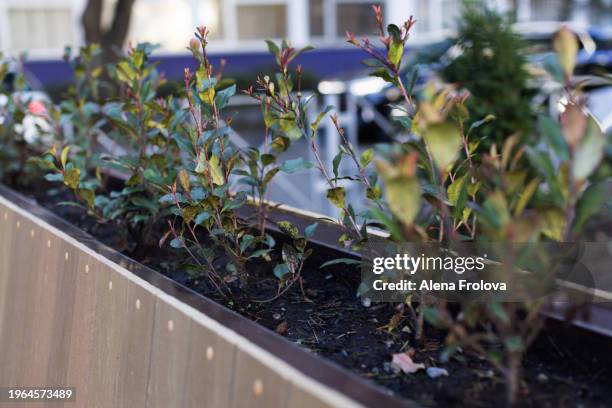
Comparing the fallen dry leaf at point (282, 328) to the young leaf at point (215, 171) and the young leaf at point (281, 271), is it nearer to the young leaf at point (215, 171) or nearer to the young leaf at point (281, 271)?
the young leaf at point (281, 271)

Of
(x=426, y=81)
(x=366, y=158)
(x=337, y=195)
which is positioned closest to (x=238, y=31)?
(x=426, y=81)

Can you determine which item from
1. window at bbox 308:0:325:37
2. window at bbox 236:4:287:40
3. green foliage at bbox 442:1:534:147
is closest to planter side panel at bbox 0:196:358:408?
green foliage at bbox 442:1:534:147

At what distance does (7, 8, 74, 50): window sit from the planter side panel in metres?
15.7

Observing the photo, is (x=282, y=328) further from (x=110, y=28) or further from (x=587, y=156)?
(x=110, y=28)

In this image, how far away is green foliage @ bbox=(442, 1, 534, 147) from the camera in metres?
5.10

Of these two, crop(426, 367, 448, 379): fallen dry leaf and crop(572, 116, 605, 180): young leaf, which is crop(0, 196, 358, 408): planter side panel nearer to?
crop(426, 367, 448, 379): fallen dry leaf

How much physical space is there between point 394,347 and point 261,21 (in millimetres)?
17988

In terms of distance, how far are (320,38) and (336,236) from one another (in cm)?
1777

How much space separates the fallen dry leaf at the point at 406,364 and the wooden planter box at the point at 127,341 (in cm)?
32

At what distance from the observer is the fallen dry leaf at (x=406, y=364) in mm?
1917

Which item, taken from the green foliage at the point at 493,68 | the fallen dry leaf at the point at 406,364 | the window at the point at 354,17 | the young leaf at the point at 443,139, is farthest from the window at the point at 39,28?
the young leaf at the point at 443,139

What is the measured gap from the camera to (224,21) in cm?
1911

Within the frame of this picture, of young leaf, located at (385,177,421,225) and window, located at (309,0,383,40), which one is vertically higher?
window, located at (309,0,383,40)

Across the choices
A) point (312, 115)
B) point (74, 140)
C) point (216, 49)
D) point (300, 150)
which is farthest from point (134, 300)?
point (216, 49)
